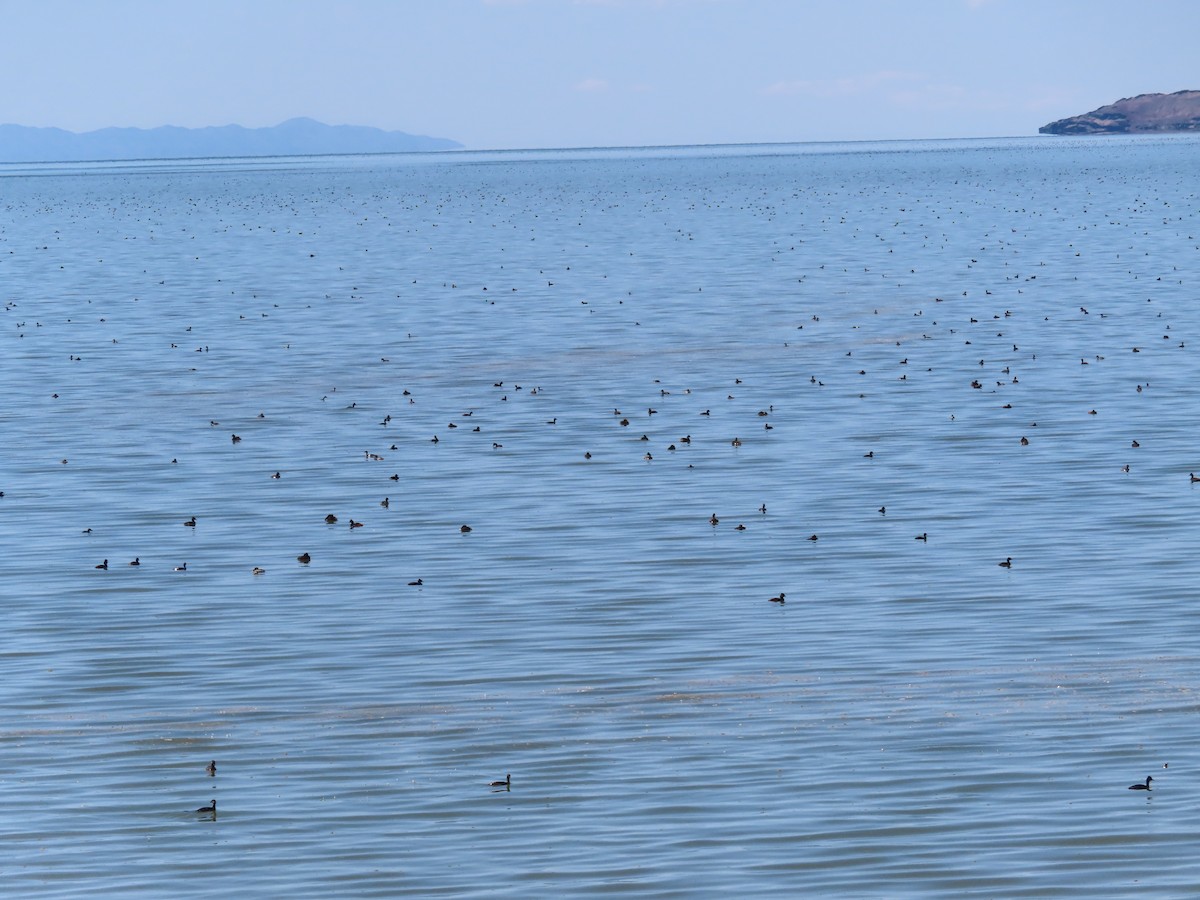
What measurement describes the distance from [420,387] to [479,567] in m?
15.9

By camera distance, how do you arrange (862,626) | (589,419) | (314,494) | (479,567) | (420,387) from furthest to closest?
(420,387), (589,419), (314,494), (479,567), (862,626)

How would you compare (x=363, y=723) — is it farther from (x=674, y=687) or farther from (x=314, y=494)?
(x=314, y=494)

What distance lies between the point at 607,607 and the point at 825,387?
56.1ft

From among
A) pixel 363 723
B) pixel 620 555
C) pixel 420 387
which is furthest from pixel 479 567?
pixel 420 387

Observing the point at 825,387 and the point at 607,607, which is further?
the point at 825,387

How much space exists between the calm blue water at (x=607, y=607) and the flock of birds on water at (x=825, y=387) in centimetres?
17

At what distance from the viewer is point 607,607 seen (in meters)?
20.7

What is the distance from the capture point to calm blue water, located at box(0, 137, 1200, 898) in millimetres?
13977

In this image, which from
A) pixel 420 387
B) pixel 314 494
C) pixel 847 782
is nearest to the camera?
pixel 847 782

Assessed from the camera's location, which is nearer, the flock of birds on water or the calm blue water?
the calm blue water

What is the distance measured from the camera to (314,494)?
27328 mm

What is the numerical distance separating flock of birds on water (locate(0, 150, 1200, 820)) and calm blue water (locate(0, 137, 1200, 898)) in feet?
0.57

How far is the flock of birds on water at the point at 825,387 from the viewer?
82.3 feet

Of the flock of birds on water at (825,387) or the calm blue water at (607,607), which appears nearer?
the calm blue water at (607,607)
